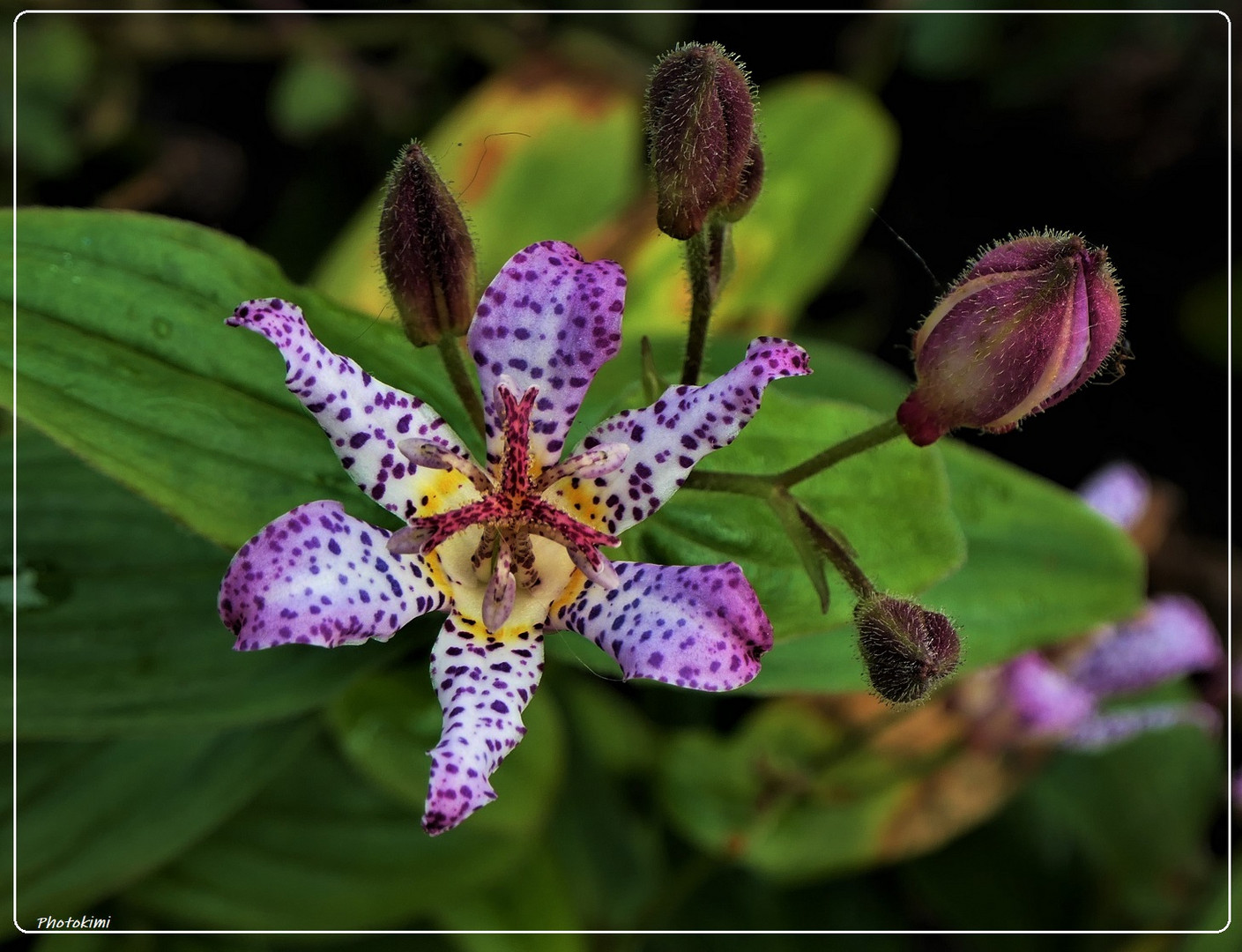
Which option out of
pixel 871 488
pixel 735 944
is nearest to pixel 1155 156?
pixel 871 488

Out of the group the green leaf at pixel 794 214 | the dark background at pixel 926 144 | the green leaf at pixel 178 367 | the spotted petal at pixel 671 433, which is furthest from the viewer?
the dark background at pixel 926 144

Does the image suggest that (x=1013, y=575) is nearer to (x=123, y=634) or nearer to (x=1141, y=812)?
(x=1141, y=812)

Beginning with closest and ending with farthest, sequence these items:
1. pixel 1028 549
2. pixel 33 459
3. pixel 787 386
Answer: pixel 33 459, pixel 1028 549, pixel 787 386

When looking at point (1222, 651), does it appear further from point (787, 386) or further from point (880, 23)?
point (880, 23)

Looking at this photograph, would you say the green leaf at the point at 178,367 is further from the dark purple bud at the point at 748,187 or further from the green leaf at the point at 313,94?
the green leaf at the point at 313,94

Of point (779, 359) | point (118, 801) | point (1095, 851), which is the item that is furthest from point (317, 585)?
point (1095, 851)

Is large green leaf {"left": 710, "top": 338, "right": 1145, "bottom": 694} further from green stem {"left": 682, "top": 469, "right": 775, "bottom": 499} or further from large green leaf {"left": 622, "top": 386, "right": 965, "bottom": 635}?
green stem {"left": 682, "top": 469, "right": 775, "bottom": 499}

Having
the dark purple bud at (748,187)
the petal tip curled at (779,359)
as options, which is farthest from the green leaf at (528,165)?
the petal tip curled at (779,359)
